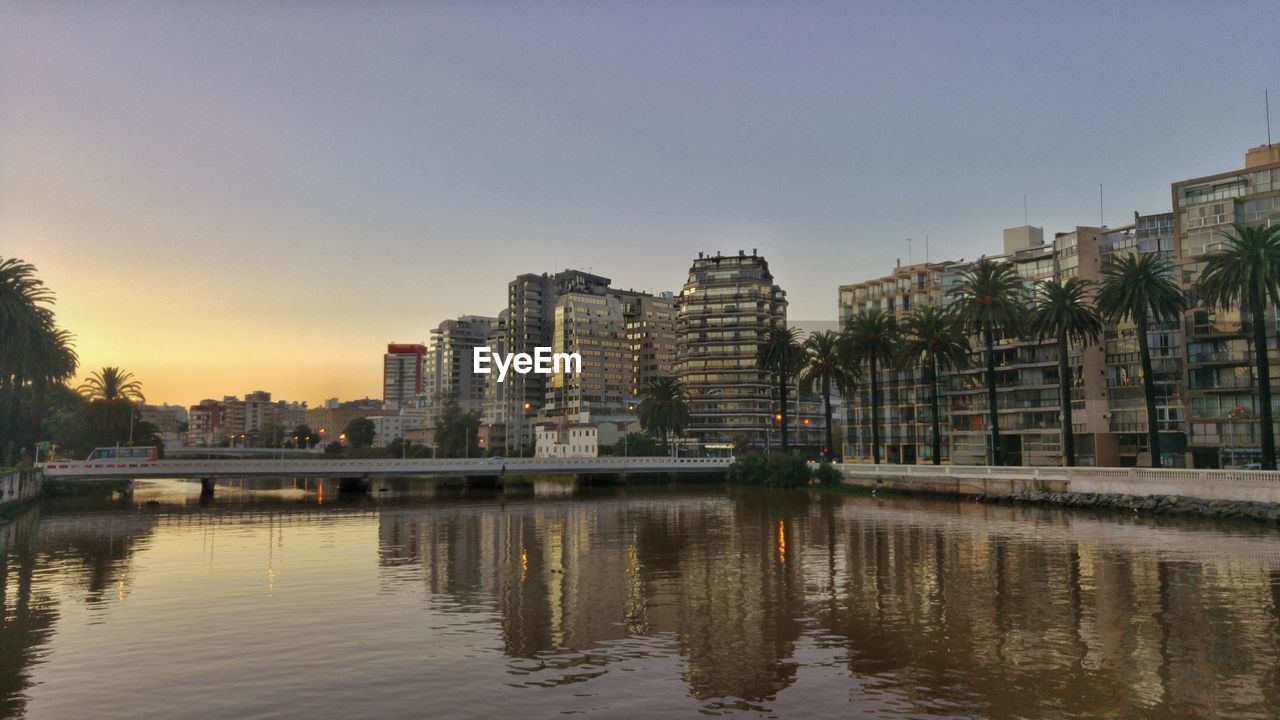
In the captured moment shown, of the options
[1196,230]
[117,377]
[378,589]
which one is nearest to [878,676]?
[378,589]

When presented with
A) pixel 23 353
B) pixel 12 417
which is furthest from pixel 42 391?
pixel 23 353

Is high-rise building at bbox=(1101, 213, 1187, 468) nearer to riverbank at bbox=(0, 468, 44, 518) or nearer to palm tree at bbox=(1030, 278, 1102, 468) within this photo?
palm tree at bbox=(1030, 278, 1102, 468)

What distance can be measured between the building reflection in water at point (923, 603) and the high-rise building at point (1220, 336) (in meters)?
34.7

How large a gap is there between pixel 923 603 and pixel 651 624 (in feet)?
35.6

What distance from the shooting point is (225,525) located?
67.5 metres

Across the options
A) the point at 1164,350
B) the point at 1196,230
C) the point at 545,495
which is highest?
the point at 1196,230

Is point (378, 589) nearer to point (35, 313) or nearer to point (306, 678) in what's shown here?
point (306, 678)

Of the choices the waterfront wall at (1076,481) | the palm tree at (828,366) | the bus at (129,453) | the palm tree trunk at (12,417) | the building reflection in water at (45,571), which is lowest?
the building reflection in water at (45,571)

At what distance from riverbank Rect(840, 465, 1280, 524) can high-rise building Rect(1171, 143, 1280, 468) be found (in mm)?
22780

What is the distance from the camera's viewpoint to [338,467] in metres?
97.2

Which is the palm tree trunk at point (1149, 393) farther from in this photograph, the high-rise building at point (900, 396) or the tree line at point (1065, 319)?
the high-rise building at point (900, 396)

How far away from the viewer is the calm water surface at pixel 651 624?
64.4ft

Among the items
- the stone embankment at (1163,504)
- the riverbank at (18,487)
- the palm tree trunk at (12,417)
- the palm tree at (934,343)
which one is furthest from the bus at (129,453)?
the stone embankment at (1163,504)

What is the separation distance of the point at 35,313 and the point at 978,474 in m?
102
